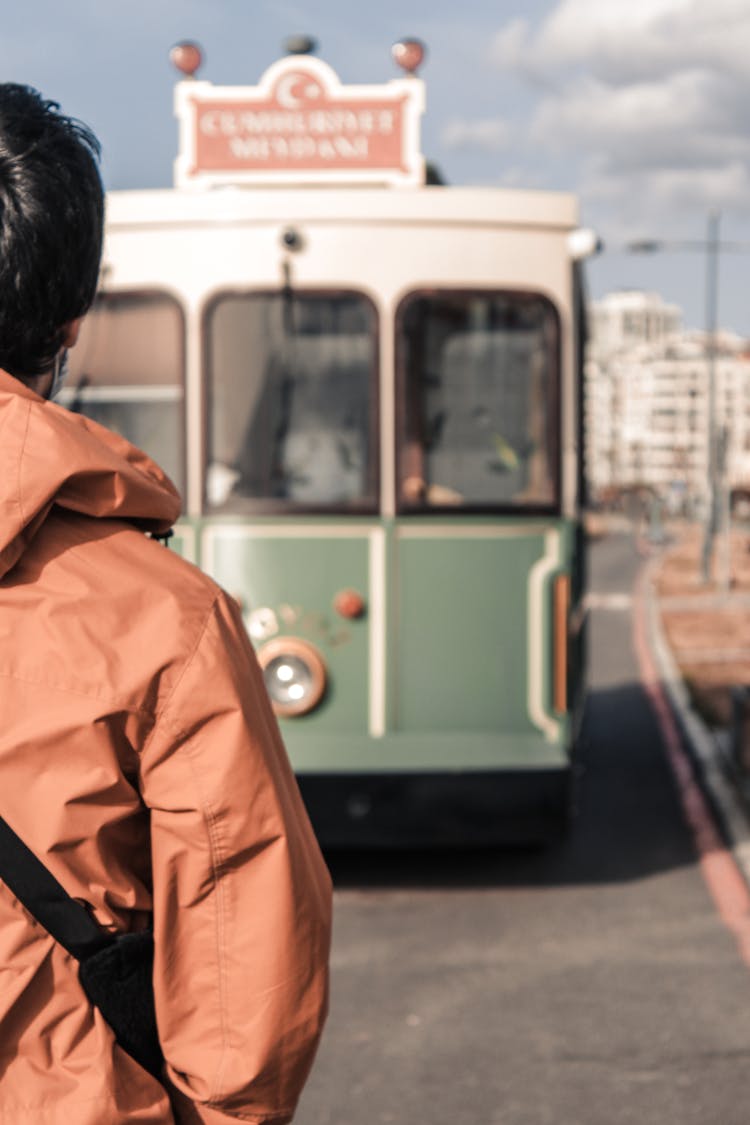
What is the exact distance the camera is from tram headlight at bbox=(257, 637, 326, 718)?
21.1ft

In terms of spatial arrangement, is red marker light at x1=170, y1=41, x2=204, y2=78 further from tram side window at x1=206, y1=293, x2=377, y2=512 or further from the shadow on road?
the shadow on road

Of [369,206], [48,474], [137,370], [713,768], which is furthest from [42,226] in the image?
[713,768]

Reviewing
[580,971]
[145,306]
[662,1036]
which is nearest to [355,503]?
[145,306]

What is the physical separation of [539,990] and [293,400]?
2.53 m

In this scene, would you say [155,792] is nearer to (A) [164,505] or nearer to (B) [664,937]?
(A) [164,505]

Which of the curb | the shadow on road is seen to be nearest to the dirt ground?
the curb

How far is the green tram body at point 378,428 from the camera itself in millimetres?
6410

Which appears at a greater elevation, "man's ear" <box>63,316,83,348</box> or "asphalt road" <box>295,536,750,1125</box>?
"man's ear" <box>63,316,83,348</box>

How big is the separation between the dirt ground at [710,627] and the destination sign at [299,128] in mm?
5548

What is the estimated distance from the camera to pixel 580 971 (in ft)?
18.5

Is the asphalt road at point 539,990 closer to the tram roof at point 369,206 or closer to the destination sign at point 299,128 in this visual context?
the tram roof at point 369,206

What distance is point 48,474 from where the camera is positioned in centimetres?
149

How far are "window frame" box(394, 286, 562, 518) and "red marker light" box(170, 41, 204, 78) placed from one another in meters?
1.48

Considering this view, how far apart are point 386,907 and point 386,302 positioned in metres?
2.51
